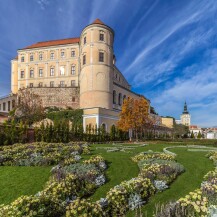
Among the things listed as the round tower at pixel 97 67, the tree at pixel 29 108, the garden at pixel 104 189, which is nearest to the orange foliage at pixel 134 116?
the round tower at pixel 97 67

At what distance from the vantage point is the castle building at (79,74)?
3759cm

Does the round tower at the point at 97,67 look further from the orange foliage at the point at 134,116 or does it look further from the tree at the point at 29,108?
the orange foliage at the point at 134,116

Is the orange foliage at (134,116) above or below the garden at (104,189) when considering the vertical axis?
above

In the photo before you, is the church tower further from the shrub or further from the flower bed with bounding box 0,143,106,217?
the shrub

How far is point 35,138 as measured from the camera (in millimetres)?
18188

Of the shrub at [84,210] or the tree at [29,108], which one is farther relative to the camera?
the tree at [29,108]

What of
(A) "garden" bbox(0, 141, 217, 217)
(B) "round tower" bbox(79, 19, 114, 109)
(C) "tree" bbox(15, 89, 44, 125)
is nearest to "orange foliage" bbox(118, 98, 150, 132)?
(B) "round tower" bbox(79, 19, 114, 109)

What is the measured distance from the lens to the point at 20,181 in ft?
20.1

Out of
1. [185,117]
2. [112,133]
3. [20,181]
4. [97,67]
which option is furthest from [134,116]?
[185,117]

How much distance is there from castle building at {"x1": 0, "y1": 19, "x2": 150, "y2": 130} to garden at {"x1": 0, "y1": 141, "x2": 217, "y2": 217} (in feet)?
75.8

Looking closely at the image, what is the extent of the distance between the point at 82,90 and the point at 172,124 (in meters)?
36.9

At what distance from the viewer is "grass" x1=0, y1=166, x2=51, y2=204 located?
5.30m

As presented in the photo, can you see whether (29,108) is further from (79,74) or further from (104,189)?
(104,189)

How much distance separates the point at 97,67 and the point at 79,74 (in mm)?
9516
